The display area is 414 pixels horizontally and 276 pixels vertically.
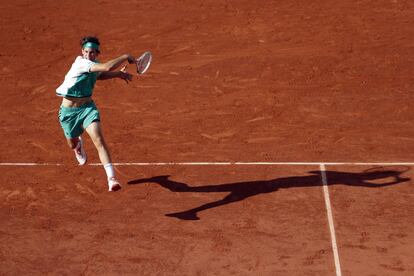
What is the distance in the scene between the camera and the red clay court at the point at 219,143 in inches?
403

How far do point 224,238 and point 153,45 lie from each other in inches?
342

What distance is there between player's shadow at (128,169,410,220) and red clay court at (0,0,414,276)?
0.11 ft

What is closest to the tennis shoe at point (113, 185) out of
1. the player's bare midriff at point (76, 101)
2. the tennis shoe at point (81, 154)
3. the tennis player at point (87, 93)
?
the tennis player at point (87, 93)

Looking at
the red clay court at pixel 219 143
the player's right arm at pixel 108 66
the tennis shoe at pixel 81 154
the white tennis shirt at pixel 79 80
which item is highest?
the player's right arm at pixel 108 66

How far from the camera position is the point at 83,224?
10945 mm

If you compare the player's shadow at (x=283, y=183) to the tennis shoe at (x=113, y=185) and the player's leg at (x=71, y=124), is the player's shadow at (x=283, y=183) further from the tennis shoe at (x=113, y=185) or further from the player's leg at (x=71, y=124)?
the tennis shoe at (x=113, y=185)

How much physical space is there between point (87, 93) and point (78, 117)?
0.39 m

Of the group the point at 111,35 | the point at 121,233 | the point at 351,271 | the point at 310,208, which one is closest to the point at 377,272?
the point at 351,271

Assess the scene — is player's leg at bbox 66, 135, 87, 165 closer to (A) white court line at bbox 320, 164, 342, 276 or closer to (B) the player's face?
(B) the player's face

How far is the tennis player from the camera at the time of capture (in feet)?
35.6

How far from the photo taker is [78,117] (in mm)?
11492

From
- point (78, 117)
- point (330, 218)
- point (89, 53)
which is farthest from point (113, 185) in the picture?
point (330, 218)

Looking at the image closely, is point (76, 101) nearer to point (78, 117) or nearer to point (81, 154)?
point (78, 117)

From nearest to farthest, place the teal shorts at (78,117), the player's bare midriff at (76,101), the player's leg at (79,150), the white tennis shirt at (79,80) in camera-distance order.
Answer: the white tennis shirt at (79,80) < the teal shorts at (78,117) < the player's bare midriff at (76,101) < the player's leg at (79,150)
